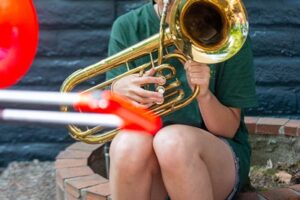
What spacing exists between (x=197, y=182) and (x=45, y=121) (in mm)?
1160

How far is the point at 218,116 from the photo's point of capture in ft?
6.63

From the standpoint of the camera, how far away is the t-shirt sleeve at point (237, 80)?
2.08 meters

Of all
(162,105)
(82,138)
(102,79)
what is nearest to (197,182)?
(162,105)

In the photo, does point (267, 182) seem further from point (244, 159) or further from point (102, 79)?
point (102, 79)

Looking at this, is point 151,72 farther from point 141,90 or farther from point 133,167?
point 133,167

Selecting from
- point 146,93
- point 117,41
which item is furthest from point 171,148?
point 117,41

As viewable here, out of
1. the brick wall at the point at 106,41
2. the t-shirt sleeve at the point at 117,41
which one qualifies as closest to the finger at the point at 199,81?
the t-shirt sleeve at the point at 117,41

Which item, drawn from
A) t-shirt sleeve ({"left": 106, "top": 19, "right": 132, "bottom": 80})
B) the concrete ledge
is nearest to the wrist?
t-shirt sleeve ({"left": 106, "top": 19, "right": 132, "bottom": 80})

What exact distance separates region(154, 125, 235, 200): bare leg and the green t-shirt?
7.9 inches

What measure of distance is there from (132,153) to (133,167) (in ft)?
0.14

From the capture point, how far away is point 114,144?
1942 mm

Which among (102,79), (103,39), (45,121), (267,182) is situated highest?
(45,121)

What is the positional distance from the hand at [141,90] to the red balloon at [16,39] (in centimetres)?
106

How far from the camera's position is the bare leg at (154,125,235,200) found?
1812mm
